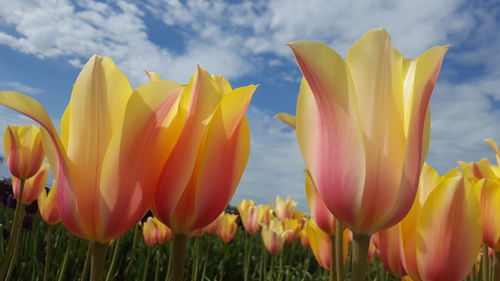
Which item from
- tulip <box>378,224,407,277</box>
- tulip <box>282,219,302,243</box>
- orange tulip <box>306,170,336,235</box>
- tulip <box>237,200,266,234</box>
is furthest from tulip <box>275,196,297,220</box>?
tulip <box>378,224,407,277</box>

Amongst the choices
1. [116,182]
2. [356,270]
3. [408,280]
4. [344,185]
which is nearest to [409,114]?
[344,185]

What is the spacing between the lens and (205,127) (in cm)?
87

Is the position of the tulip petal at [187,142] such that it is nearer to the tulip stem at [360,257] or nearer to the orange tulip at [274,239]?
the tulip stem at [360,257]

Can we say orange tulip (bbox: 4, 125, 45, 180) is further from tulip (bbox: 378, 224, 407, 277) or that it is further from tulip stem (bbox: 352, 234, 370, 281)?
tulip stem (bbox: 352, 234, 370, 281)

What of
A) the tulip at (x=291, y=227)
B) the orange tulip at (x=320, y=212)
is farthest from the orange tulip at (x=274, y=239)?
the orange tulip at (x=320, y=212)

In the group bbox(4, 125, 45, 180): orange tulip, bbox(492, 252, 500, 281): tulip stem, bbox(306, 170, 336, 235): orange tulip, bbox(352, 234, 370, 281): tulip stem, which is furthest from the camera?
bbox(4, 125, 45, 180): orange tulip

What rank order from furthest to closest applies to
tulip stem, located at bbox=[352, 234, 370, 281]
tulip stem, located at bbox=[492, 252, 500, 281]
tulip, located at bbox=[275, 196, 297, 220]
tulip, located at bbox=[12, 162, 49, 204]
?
tulip, located at bbox=[275, 196, 297, 220]
tulip, located at bbox=[12, 162, 49, 204]
tulip stem, located at bbox=[492, 252, 500, 281]
tulip stem, located at bbox=[352, 234, 370, 281]

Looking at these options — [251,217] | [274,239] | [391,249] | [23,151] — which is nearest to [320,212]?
[391,249]

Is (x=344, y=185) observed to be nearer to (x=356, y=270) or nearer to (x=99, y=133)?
(x=356, y=270)

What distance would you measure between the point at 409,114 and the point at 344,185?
0.63ft

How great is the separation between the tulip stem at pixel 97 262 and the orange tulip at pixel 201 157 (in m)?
0.13

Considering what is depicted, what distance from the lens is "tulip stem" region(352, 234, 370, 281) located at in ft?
2.66

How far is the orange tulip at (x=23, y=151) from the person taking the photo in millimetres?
2740

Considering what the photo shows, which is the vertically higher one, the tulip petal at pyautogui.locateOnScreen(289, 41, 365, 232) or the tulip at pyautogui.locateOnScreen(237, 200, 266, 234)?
the tulip at pyautogui.locateOnScreen(237, 200, 266, 234)
